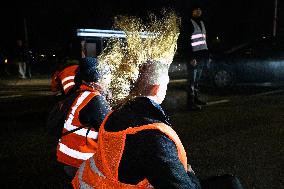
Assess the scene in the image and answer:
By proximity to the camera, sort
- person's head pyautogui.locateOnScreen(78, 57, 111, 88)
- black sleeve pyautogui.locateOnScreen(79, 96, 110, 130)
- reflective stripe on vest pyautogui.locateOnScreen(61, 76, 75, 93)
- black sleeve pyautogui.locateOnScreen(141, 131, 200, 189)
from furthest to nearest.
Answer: reflective stripe on vest pyautogui.locateOnScreen(61, 76, 75, 93), person's head pyautogui.locateOnScreen(78, 57, 111, 88), black sleeve pyautogui.locateOnScreen(79, 96, 110, 130), black sleeve pyautogui.locateOnScreen(141, 131, 200, 189)

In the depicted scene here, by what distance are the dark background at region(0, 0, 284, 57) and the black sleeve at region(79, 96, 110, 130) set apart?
89.2ft

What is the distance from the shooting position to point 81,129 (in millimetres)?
3338

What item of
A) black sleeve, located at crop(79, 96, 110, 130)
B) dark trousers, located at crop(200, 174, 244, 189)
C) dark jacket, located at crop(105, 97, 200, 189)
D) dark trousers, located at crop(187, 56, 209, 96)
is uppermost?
dark jacket, located at crop(105, 97, 200, 189)

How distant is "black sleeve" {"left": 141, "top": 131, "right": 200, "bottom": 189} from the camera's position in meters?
1.94

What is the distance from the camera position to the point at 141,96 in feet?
7.32

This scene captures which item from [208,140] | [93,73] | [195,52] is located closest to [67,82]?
[93,73]

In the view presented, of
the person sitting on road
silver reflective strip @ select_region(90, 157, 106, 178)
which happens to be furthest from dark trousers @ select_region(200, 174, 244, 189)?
silver reflective strip @ select_region(90, 157, 106, 178)

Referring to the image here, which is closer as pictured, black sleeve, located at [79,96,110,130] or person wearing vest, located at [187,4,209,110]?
black sleeve, located at [79,96,110,130]

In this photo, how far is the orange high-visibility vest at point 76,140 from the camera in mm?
3324

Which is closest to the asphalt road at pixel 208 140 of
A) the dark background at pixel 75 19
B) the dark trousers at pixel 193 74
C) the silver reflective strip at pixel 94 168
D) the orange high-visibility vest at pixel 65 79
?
the dark trousers at pixel 193 74

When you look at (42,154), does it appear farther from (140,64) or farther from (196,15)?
(196,15)

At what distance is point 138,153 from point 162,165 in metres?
0.13

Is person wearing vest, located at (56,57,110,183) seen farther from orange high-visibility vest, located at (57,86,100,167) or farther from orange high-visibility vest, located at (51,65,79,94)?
orange high-visibility vest, located at (51,65,79,94)

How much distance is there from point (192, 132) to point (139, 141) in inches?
197
